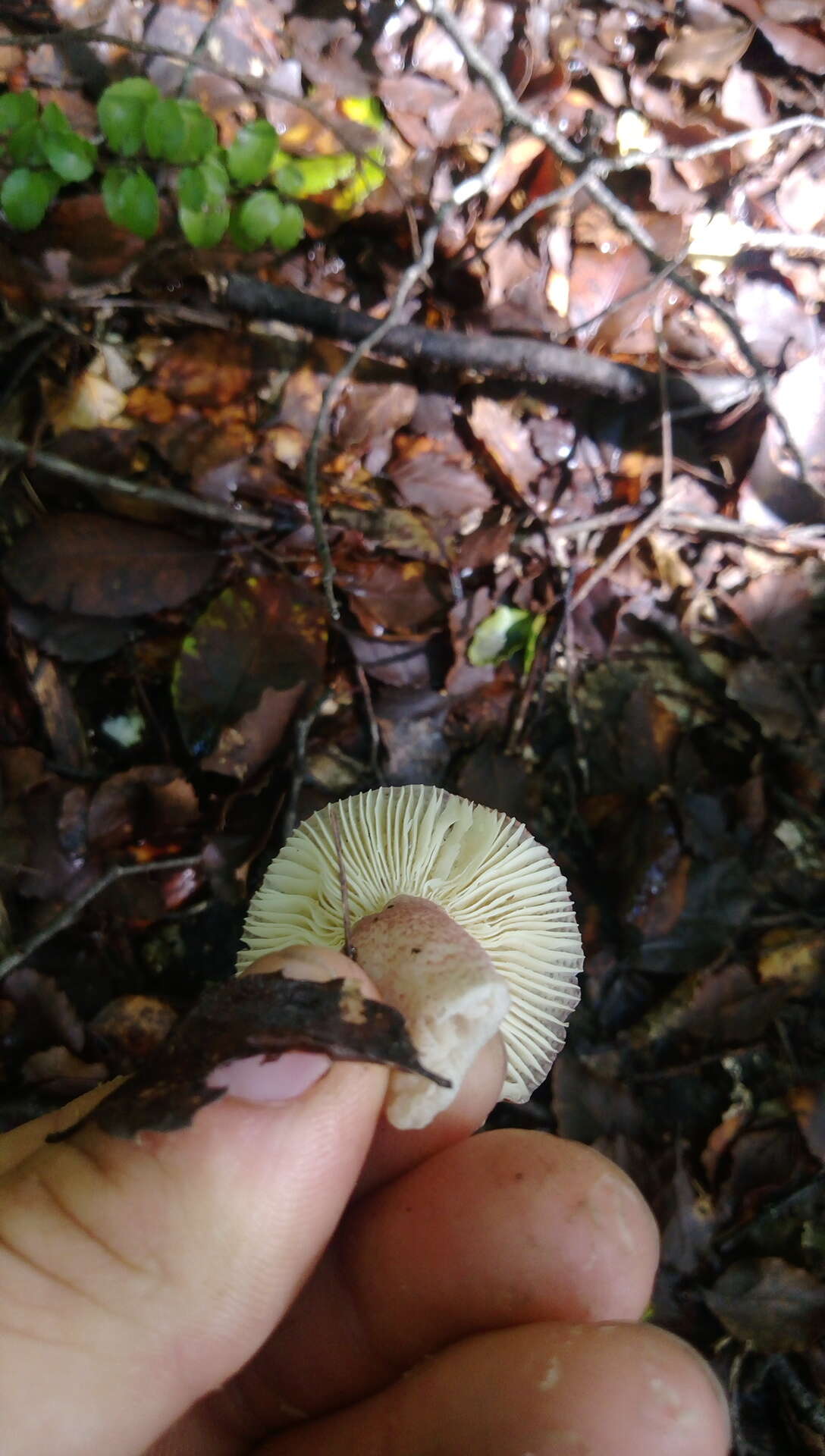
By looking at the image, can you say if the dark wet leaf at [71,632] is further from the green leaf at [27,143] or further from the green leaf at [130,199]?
the green leaf at [27,143]

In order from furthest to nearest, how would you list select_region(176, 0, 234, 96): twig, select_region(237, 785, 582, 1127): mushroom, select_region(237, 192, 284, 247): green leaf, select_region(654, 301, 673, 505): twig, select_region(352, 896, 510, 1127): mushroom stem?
select_region(654, 301, 673, 505): twig → select_region(176, 0, 234, 96): twig → select_region(237, 192, 284, 247): green leaf → select_region(237, 785, 582, 1127): mushroom → select_region(352, 896, 510, 1127): mushroom stem

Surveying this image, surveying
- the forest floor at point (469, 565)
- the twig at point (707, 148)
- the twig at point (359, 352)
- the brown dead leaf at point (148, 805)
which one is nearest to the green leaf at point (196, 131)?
the forest floor at point (469, 565)

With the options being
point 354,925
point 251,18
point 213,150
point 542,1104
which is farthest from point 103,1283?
point 251,18

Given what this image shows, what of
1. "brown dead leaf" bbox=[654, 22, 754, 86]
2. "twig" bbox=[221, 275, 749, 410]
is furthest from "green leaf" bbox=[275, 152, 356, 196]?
"brown dead leaf" bbox=[654, 22, 754, 86]

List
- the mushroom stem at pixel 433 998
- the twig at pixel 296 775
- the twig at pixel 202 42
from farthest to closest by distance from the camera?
the twig at pixel 202 42 → the twig at pixel 296 775 → the mushroom stem at pixel 433 998

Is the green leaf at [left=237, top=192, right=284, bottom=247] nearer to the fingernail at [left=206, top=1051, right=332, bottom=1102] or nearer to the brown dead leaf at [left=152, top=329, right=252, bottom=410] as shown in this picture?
the brown dead leaf at [left=152, top=329, right=252, bottom=410]

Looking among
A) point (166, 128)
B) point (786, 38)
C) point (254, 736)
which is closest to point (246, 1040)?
point (254, 736)
